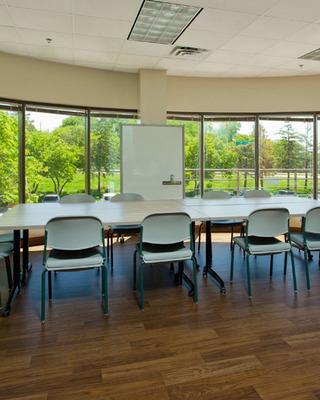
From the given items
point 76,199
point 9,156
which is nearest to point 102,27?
point 76,199

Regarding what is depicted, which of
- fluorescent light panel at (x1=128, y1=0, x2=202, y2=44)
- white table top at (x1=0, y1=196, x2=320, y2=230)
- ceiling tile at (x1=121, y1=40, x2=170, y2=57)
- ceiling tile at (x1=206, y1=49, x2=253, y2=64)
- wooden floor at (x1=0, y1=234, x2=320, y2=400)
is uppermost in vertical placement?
ceiling tile at (x1=206, y1=49, x2=253, y2=64)

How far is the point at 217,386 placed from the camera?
185 cm

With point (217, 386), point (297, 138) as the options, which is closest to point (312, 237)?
point (217, 386)

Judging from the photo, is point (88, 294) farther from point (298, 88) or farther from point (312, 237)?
point (298, 88)

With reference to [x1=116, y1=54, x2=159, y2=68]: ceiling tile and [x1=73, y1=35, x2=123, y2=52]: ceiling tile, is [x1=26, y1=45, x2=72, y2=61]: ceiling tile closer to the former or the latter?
[x1=73, y1=35, x2=123, y2=52]: ceiling tile

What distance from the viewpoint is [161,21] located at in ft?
13.5

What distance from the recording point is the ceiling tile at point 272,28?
4086 mm

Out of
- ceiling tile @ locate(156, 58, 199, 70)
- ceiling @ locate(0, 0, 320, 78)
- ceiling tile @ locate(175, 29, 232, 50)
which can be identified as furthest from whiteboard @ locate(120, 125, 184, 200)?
ceiling tile @ locate(175, 29, 232, 50)

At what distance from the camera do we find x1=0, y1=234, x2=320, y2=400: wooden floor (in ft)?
6.03

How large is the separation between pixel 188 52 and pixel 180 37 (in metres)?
0.58

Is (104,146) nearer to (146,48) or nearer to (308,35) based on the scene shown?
(146,48)

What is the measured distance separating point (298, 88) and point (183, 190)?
3225 millimetres

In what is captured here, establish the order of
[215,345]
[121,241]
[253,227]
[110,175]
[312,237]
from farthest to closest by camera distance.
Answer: [110,175]
[121,241]
[312,237]
[253,227]
[215,345]

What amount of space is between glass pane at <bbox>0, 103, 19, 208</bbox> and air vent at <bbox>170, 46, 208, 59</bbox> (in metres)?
2.92
